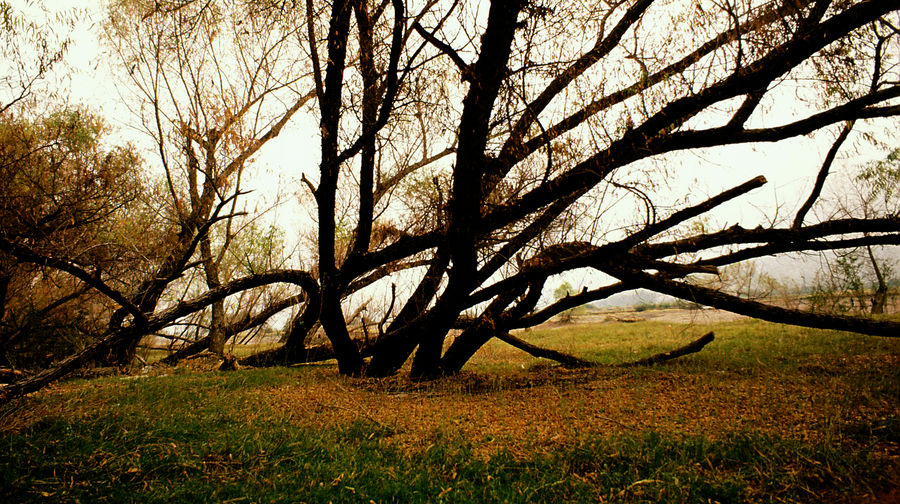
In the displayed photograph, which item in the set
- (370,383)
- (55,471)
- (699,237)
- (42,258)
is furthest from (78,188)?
→ (699,237)

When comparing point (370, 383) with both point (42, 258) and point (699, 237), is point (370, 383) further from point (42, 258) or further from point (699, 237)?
point (699, 237)

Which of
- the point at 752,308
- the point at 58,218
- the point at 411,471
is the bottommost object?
the point at 411,471

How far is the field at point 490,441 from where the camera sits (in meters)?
2.59

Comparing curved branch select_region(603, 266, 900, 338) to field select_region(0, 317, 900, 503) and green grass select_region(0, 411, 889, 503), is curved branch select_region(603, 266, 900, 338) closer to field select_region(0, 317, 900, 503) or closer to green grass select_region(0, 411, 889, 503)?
field select_region(0, 317, 900, 503)

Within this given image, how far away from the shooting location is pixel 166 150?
10.1 meters

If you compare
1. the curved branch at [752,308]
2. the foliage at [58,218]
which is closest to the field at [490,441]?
the curved branch at [752,308]

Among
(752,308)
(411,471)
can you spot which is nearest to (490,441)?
(411,471)

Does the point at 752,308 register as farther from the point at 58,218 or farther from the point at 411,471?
the point at 58,218

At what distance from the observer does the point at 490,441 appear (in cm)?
339

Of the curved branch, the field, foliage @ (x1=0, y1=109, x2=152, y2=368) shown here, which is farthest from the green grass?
foliage @ (x1=0, y1=109, x2=152, y2=368)

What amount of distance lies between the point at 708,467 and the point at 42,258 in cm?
685

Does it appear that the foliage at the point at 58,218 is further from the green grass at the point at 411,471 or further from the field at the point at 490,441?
the green grass at the point at 411,471

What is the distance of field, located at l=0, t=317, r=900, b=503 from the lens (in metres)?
2.59

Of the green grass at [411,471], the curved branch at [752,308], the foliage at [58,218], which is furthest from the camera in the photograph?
the foliage at [58,218]
